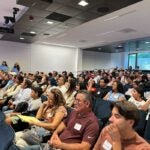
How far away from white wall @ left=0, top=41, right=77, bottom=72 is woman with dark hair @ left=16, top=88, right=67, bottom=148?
10.3 metres

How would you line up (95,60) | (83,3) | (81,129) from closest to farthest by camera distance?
(81,129)
(83,3)
(95,60)

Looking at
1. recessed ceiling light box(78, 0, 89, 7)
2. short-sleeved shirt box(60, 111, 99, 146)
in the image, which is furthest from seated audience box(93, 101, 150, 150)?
recessed ceiling light box(78, 0, 89, 7)

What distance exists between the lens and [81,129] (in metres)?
2.12

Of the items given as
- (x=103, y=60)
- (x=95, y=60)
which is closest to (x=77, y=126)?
(x=95, y=60)

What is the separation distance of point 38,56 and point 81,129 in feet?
39.0

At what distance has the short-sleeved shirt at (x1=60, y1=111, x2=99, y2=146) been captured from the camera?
202 cm

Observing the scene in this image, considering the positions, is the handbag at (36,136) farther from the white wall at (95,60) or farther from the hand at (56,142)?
the white wall at (95,60)

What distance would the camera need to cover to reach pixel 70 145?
2.04 meters

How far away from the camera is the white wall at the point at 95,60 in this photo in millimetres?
16641

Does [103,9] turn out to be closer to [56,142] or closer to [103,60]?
[56,142]

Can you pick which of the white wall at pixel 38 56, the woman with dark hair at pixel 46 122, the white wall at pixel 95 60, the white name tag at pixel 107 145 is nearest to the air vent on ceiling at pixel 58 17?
the woman with dark hair at pixel 46 122

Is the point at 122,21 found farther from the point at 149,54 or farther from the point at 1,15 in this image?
the point at 149,54

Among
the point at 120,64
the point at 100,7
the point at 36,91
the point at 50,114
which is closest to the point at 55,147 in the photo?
the point at 50,114

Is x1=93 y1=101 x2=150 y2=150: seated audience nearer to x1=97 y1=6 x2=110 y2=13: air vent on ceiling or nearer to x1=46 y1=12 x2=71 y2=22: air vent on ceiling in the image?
x1=97 y1=6 x2=110 y2=13: air vent on ceiling
